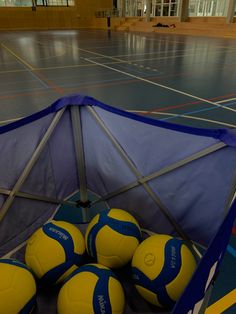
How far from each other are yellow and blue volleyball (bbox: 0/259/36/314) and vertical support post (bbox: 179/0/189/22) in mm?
27073

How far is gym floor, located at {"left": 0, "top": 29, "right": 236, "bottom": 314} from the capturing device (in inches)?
202

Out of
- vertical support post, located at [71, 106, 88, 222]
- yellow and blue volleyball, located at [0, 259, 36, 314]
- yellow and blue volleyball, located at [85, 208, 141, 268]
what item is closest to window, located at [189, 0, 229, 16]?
vertical support post, located at [71, 106, 88, 222]

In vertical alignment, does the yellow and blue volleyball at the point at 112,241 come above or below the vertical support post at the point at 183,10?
below

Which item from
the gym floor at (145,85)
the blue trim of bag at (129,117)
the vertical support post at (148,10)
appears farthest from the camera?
the vertical support post at (148,10)

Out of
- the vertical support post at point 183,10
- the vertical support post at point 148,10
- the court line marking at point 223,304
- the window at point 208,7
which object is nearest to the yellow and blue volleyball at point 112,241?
the court line marking at point 223,304

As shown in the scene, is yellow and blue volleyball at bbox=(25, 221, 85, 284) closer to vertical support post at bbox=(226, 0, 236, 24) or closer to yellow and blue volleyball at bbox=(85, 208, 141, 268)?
yellow and blue volleyball at bbox=(85, 208, 141, 268)

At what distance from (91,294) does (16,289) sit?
1.45 ft

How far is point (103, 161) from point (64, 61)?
9887mm

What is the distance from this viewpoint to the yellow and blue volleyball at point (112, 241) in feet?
6.31

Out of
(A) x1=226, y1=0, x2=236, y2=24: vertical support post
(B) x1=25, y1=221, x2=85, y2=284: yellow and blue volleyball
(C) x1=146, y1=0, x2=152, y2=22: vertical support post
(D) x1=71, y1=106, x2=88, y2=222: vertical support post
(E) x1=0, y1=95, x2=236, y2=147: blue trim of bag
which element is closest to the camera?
(E) x1=0, y1=95, x2=236, y2=147: blue trim of bag

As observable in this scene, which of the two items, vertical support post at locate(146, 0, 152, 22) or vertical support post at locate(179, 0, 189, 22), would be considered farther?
vertical support post at locate(146, 0, 152, 22)

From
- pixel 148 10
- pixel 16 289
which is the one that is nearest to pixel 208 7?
pixel 148 10

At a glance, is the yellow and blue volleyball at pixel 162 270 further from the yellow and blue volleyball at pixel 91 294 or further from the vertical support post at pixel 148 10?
the vertical support post at pixel 148 10

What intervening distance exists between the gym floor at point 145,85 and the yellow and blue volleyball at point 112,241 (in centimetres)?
71
